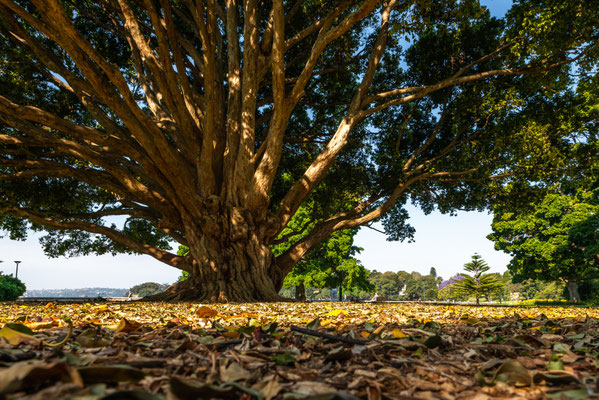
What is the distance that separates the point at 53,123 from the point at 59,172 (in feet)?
6.58

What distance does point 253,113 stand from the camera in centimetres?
667

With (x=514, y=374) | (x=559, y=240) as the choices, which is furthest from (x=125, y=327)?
(x=559, y=240)

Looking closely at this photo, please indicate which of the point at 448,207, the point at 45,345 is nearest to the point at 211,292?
the point at 45,345

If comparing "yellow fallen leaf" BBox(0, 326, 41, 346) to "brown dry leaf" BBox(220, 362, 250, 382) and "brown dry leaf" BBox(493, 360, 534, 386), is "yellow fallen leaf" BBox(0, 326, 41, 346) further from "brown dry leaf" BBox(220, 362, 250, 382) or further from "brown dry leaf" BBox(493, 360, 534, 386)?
"brown dry leaf" BBox(493, 360, 534, 386)

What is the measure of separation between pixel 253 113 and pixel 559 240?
26278 mm

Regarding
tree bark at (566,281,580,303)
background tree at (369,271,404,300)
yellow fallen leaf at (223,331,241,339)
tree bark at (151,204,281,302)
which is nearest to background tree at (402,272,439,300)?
background tree at (369,271,404,300)

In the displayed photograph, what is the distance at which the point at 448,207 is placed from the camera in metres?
10.9

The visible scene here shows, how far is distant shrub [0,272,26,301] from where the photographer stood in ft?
51.9

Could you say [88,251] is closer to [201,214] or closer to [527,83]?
[201,214]

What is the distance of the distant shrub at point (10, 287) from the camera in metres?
15.8

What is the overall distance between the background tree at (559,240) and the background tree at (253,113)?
16630mm

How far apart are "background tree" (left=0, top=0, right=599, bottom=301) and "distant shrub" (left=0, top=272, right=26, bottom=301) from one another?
7.67 meters

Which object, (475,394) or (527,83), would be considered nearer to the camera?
(475,394)

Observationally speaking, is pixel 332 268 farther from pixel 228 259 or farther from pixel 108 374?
pixel 108 374
